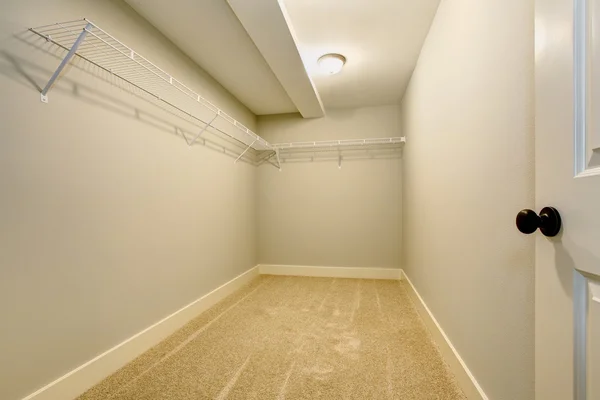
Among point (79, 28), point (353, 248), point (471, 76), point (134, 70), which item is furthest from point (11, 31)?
point (353, 248)

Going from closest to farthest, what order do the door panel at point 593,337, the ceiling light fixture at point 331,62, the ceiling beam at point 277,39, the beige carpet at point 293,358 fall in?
the door panel at point 593,337 < the beige carpet at point 293,358 < the ceiling beam at point 277,39 < the ceiling light fixture at point 331,62

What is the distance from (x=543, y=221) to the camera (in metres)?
0.61

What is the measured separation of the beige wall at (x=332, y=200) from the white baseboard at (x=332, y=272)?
63mm

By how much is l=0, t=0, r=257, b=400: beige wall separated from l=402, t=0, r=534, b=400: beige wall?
6.03ft

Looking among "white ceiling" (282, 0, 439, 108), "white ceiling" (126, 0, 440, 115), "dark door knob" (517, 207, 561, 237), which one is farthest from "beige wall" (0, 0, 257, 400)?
"dark door knob" (517, 207, 561, 237)

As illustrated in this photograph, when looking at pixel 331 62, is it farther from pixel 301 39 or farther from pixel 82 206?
pixel 82 206

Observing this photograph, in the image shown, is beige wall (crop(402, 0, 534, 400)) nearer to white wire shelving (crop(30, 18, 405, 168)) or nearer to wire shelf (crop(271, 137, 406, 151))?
wire shelf (crop(271, 137, 406, 151))

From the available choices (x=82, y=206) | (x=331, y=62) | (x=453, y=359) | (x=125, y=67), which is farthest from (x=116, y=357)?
(x=331, y=62)

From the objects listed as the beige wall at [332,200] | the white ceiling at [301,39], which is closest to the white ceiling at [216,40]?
the white ceiling at [301,39]

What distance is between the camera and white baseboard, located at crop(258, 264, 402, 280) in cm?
355

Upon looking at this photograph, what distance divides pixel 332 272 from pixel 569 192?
3.25m

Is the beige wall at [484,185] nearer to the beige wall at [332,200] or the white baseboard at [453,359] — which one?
the white baseboard at [453,359]

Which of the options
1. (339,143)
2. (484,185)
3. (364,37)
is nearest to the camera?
(484,185)

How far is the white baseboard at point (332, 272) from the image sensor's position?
355 cm
